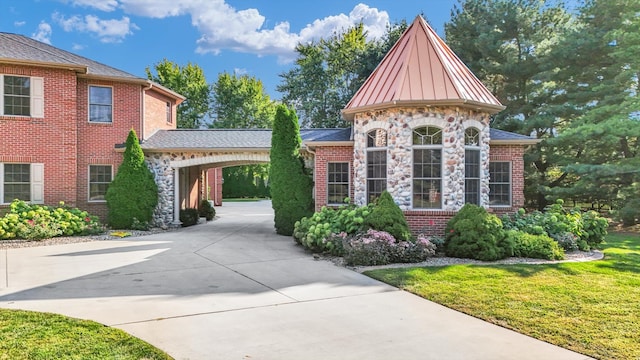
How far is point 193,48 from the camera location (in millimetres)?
42562

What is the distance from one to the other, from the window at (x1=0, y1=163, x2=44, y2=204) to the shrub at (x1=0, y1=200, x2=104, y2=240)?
0.46 m

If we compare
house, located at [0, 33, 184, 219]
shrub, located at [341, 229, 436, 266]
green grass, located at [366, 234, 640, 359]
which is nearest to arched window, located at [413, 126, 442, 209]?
shrub, located at [341, 229, 436, 266]

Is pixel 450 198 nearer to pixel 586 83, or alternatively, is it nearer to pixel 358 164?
pixel 358 164

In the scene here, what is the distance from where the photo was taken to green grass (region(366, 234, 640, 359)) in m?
5.07

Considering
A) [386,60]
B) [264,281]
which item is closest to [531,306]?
[264,281]

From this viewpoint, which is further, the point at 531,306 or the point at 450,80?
the point at 450,80

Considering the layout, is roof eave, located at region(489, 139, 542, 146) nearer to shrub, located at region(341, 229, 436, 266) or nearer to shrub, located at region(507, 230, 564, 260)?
shrub, located at region(507, 230, 564, 260)

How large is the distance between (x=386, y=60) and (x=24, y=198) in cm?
1298

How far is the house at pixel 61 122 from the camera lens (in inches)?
573

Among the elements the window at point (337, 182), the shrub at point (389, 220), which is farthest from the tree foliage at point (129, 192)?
the shrub at point (389, 220)

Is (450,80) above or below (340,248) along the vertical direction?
above

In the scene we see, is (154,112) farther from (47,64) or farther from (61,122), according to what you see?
(47,64)

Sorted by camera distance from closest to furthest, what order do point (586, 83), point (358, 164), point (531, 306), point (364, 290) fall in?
point (531, 306) → point (364, 290) → point (358, 164) → point (586, 83)

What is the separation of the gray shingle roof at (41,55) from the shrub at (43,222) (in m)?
4.79
